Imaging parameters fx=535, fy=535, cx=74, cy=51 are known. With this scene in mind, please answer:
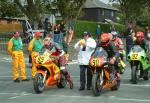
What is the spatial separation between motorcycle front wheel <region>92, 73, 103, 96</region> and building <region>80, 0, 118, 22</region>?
83.9 metres

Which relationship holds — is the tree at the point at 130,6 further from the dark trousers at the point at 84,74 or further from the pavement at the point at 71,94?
A: the dark trousers at the point at 84,74

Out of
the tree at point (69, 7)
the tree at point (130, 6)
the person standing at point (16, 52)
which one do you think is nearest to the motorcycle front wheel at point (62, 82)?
the person standing at point (16, 52)

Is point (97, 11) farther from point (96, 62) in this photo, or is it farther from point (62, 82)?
point (96, 62)

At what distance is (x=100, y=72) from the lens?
14.9 meters

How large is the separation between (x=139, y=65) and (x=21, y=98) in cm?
489

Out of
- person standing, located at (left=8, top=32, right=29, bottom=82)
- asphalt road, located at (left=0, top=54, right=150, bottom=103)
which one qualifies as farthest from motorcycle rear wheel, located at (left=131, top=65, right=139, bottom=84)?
person standing, located at (left=8, top=32, right=29, bottom=82)

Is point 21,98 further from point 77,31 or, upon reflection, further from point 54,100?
point 77,31

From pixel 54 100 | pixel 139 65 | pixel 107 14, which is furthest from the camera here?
pixel 107 14

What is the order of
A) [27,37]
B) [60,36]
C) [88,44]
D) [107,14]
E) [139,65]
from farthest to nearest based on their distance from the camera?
[107,14]
[27,37]
[60,36]
[139,65]
[88,44]

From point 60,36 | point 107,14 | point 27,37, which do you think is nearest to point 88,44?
point 60,36

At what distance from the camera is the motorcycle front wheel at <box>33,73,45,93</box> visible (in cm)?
1525

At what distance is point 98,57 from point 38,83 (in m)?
1.91

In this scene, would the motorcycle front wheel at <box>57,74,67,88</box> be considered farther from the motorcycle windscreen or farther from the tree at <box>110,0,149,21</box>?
the tree at <box>110,0,149,21</box>

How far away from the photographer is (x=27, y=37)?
122 feet
